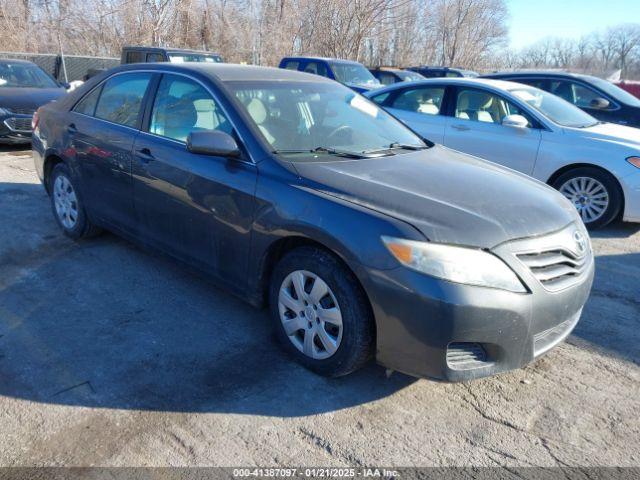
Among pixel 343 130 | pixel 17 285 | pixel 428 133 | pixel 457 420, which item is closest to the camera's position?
pixel 457 420

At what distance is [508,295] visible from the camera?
2.59 m

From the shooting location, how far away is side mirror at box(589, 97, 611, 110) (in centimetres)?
873

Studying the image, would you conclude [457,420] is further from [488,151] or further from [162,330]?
[488,151]

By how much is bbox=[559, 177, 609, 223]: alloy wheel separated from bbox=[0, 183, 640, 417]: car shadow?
132 centimetres

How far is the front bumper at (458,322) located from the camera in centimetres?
253

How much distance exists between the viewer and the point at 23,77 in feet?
33.4

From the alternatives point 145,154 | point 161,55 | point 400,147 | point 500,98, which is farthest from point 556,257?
point 161,55

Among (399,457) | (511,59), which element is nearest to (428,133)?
(399,457)

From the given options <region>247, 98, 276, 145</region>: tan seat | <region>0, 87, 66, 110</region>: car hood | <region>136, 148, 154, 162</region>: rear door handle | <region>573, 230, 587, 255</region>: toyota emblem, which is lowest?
<region>0, 87, 66, 110</region>: car hood

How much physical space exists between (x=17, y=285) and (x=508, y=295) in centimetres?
350

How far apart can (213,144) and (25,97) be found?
7432 mm

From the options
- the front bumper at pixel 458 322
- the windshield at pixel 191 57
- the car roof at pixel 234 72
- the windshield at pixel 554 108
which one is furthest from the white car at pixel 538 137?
the windshield at pixel 191 57

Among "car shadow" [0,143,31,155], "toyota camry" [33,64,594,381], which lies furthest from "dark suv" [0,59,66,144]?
"toyota camry" [33,64,594,381]

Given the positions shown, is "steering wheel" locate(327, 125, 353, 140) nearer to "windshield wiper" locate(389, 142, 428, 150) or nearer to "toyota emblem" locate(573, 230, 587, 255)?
"windshield wiper" locate(389, 142, 428, 150)
